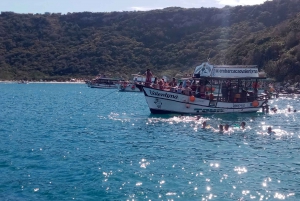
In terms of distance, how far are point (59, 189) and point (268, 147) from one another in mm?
10494

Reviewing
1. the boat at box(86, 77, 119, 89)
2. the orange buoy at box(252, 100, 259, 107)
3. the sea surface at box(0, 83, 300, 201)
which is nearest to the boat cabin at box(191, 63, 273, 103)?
the orange buoy at box(252, 100, 259, 107)

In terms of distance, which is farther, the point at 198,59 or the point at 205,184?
the point at 198,59

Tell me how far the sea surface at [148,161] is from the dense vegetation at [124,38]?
225 ft

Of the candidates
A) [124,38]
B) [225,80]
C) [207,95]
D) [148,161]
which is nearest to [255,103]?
[225,80]

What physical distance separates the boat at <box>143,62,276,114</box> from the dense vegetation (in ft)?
194

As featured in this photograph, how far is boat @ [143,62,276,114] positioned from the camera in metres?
31.8

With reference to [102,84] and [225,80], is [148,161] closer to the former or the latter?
[225,80]

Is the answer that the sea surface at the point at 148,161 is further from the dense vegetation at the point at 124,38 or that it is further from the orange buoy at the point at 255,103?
the dense vegetation at the point at 124,38

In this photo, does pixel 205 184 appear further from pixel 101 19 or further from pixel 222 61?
pixel 101 19

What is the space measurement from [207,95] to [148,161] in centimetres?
1613

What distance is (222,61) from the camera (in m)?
77.3

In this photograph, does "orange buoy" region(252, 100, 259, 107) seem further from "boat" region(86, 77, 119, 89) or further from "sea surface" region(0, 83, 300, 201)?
"boat" region(86, 77, 119, 89)

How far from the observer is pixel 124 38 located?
399 feet

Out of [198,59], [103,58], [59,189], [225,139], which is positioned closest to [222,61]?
[198,59]
